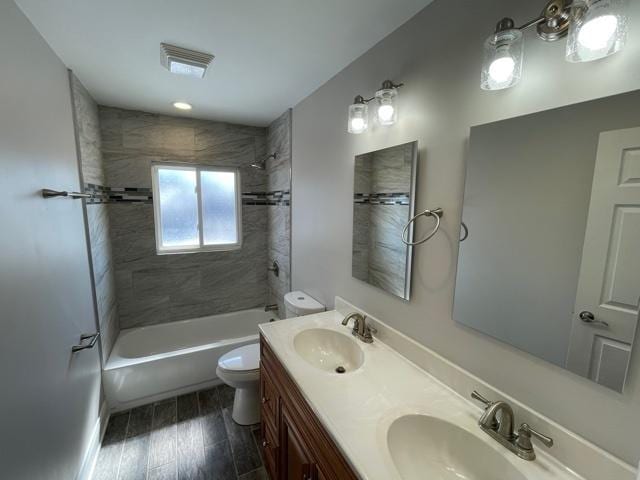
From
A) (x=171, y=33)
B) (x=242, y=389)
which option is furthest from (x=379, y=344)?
(x=171, y=33)

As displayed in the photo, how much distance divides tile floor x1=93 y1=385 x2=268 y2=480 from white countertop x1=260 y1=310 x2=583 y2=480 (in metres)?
1.01

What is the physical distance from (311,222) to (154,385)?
Result: 1872 millimetres

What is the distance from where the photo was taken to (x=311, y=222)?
86.2 inches

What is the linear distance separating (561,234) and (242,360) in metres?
2.01

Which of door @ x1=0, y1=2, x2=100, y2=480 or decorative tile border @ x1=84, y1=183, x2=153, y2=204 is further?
decorative tile border @ x1=84, y1=183, x2=153, y2=204

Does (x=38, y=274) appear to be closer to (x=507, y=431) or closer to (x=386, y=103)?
(x=386, y=103)

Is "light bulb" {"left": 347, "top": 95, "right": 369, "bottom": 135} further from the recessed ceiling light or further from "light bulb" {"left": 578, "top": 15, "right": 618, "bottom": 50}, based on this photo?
the recessed ceiling light

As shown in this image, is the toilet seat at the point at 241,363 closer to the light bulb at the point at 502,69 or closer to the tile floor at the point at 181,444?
the tile floor at the point at 181,444

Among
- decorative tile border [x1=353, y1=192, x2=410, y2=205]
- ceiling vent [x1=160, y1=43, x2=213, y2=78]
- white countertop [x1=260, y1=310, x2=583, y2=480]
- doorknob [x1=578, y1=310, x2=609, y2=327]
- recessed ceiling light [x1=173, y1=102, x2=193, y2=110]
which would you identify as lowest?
white countertop [x1=260, y1=310, x2=583, y2=480]

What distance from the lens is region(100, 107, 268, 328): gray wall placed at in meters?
2.57

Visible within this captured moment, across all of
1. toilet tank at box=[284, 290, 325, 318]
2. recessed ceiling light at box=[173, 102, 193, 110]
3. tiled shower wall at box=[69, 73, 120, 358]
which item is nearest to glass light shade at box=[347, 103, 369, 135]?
→ toilet tank at box=[284, 290, 325, 318]

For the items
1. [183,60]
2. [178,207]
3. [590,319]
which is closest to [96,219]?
[178,207]

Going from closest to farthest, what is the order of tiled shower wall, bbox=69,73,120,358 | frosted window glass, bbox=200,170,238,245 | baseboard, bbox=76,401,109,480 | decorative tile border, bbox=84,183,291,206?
baseboard, bbox=76,401,109,480 → tiled shower wall, bbox=69,73,120,358 → decorative tile border, bbox=84,183,291,206 → frosted window glass, bbox=200,170,238,245

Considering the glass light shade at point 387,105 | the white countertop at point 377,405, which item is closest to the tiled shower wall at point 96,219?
the white countertop at point 377,405
